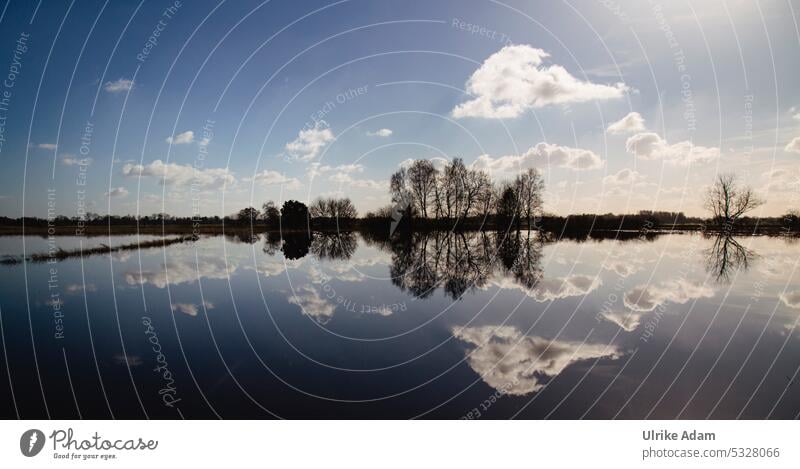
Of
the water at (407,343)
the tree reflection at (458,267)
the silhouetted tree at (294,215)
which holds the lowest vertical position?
the water at (407,343)

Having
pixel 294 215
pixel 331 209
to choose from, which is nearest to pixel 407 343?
pixel 331 209

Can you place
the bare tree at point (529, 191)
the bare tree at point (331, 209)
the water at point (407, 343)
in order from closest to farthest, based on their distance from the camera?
the water at point (407, 343)
the bare tree at point (529, 191)
the bare tree at point (331, 209)

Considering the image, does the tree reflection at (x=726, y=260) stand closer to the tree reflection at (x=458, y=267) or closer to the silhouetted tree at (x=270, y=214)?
the tree reflection at (x=458, y=267)

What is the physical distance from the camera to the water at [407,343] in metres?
9.11

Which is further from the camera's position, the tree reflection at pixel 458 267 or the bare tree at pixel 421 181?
the bare tree at pixel 421 181

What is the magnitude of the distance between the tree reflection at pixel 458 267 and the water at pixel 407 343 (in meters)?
0.20

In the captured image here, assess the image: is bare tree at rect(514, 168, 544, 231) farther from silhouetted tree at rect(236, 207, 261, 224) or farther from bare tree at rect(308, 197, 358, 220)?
silhouetted tree at rect(236, 207, 261, 224)

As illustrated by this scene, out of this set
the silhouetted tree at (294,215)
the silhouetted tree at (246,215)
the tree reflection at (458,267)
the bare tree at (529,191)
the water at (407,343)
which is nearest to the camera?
the water at (407,343)

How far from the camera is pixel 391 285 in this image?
1856 centimetres

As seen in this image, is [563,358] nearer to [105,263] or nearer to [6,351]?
[6,351]

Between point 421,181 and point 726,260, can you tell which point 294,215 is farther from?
point 726,260

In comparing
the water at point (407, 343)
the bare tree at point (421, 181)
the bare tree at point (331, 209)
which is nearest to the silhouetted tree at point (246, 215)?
the bare tree at point (331, 209)
